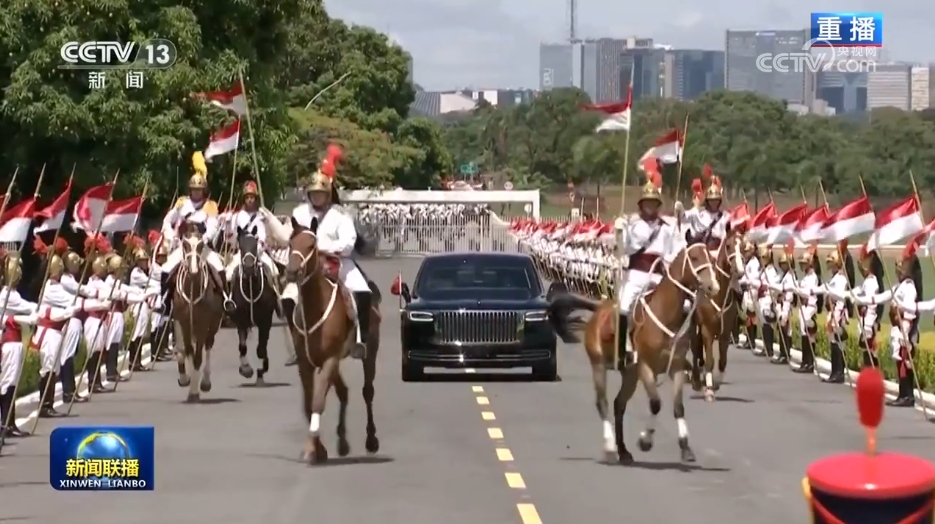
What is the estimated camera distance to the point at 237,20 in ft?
146

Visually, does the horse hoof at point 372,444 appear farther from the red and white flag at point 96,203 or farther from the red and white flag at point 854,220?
the red and white flag at point 854,220

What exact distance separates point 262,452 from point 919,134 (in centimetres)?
6669

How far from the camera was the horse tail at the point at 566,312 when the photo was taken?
64.6 ft

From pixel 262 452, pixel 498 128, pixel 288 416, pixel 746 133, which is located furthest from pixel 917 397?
pixel 498 128

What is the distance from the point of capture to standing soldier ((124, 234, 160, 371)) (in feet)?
94.1

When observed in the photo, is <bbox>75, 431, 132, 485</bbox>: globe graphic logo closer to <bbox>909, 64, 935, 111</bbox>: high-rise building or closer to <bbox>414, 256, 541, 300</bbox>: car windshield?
<bbox>414, 256, 541, 300</bbox>: car windshield

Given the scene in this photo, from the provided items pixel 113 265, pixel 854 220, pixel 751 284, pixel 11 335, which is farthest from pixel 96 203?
pixel 751 284

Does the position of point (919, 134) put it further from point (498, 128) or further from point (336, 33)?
point (498, 128)

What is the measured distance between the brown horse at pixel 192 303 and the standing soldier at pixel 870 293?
8639 millimetres

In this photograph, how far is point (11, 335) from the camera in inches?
717

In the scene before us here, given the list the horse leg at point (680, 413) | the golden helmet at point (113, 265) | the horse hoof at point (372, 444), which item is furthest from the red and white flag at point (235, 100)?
the horse leg at point (680, 413)

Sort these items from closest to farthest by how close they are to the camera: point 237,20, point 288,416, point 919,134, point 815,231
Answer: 1. point 288,416
2. point 815,231
3. point 237,20
4. point 919,134

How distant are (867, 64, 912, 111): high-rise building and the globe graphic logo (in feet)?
425

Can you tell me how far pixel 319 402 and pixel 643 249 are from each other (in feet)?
10.8
